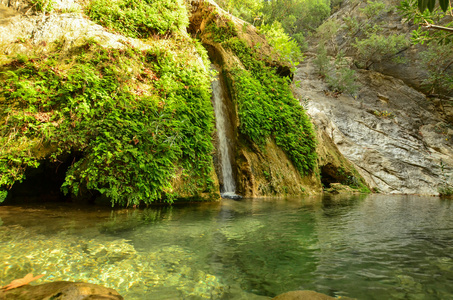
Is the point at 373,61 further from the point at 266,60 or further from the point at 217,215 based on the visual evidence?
the point at 217,215

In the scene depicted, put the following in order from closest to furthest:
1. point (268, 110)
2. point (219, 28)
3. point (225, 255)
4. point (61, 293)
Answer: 1. point (61, 293)
2. point (225, 255)
3. point (268, 110)
4. point (219, 28)

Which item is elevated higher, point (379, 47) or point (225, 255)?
point (379, 47)

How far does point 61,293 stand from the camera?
4.78 feet

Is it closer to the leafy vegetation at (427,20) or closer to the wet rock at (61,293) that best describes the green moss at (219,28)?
the leafy vegetation at (427,20)

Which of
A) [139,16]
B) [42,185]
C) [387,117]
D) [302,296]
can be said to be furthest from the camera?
[387,117]

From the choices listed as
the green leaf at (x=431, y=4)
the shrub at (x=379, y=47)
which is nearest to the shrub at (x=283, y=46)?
the green leaf at (x=431, y=4)

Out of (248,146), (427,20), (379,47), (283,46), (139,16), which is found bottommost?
(248,146)

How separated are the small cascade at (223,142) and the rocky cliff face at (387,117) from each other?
7.68 m

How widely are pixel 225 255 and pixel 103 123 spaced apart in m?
3.82

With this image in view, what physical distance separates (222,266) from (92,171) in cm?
345

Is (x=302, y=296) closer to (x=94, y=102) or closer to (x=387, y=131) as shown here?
(x=94, y=102)

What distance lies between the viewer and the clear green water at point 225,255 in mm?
1929

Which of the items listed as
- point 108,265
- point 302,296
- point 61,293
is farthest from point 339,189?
point 61,293

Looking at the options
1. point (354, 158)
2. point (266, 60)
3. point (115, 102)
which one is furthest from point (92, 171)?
point (354, 158)
